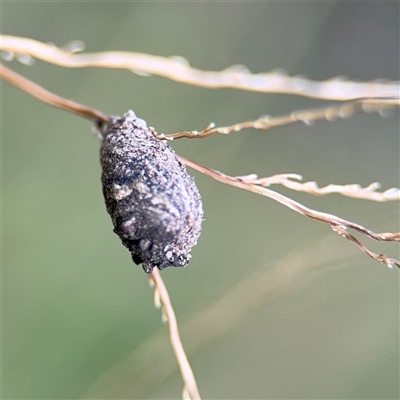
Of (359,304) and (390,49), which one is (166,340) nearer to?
(359,304)

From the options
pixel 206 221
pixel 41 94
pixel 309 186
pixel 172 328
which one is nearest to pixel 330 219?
pixel 309 186

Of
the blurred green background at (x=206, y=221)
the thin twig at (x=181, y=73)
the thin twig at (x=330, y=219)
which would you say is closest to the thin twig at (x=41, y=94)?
the thin twig at (x=181, y=73)

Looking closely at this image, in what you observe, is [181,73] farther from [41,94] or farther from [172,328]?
[172,328]

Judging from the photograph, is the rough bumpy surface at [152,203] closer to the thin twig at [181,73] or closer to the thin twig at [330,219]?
the thin twig at [330,219]

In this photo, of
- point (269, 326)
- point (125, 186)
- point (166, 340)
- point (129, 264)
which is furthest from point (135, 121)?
point (269, 326)

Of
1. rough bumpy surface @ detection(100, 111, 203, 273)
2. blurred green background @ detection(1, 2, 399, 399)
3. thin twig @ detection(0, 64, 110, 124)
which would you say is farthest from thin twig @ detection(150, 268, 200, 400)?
blurred green background @ detection(1, 2, 399, 399)

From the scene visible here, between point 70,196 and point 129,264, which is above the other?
point 70,196
